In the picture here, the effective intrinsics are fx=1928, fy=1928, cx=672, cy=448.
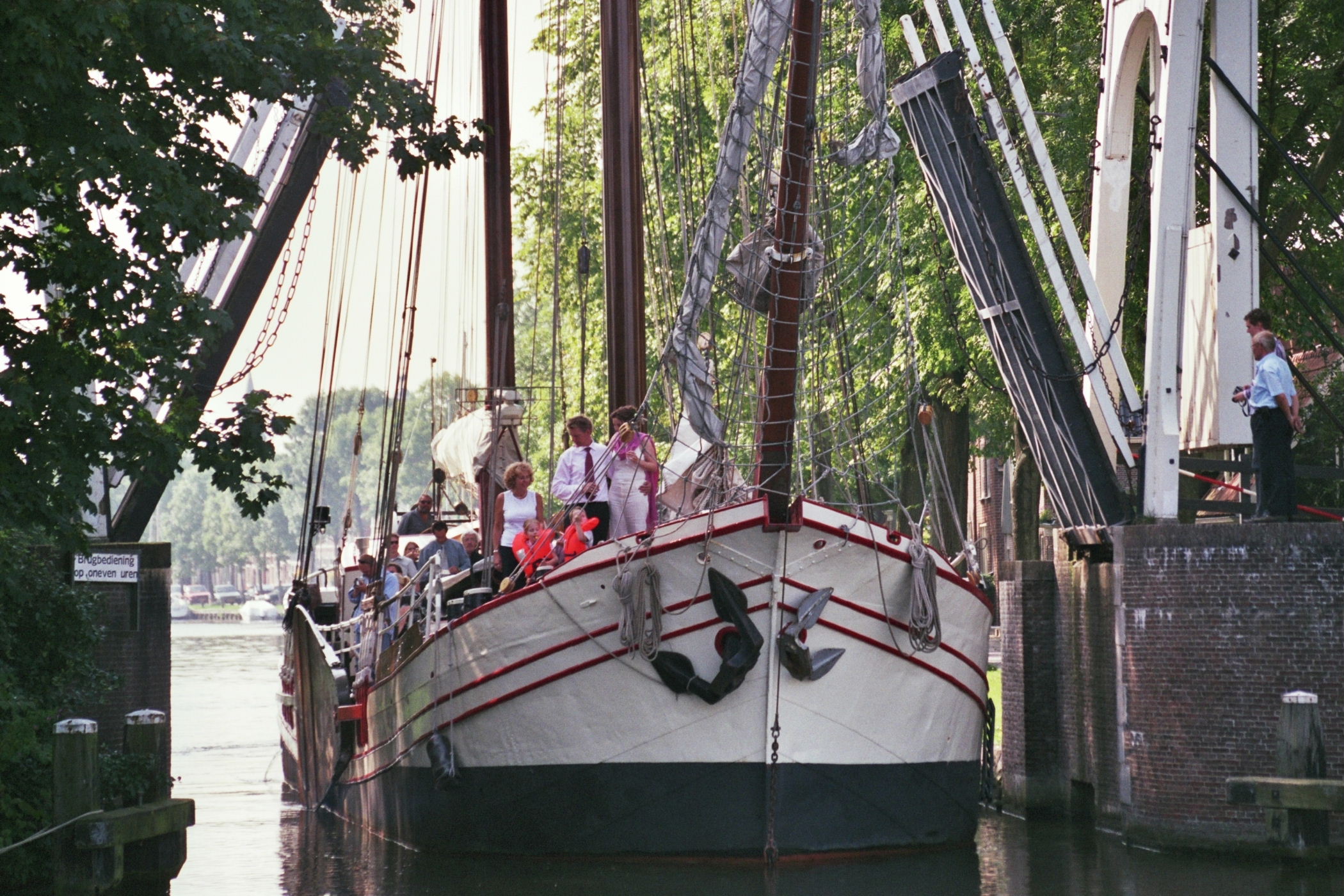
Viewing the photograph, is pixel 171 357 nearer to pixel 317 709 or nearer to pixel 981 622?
pixel 981 622

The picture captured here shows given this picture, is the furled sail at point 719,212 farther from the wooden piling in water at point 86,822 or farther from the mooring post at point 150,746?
the wooden piling in water at point 86,822

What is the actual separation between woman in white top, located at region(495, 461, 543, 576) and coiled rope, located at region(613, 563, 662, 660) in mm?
1952

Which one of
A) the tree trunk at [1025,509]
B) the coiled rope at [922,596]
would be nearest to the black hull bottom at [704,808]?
the coiled rope at [922,596]

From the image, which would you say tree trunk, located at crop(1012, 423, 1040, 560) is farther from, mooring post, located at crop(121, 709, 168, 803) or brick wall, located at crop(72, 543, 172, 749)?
mooring post, located at crop(121, 709, 168, 803)

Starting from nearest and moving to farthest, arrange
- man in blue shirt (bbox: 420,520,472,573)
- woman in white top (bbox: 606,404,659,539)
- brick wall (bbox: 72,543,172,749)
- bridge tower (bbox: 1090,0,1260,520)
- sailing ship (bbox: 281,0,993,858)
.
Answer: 1. sailing ship (bbox: 281,0,993,858)
2. woman in white top (bbox: 606,404,659,539)
3. bridge tower (bbox: 1090,0,1260,520)
4. brick wall (bbox: 72,543,172,749)
5. man in blue shirt (bbox: 420,520,472,573)

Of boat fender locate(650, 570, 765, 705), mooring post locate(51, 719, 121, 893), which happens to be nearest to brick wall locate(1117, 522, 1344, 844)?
boat fender locate(650, 570, 765, 705)

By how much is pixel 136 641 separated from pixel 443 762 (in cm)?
330

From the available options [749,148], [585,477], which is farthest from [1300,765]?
[749,148]

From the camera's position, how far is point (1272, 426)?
44.5 ft

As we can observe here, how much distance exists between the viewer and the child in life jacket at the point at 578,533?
13.6m

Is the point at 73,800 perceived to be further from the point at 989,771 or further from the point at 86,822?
the point at 989,771

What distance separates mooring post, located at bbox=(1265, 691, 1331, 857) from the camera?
11.4m

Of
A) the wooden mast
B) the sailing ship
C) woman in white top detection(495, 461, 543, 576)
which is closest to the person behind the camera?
the sailing ship

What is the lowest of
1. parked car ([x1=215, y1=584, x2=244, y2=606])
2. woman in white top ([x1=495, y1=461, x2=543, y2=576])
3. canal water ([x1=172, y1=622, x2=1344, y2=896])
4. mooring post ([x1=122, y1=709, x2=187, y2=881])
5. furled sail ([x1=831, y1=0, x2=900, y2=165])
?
canal water ([x1=172, y1=622, x2=1344, y2=896])
